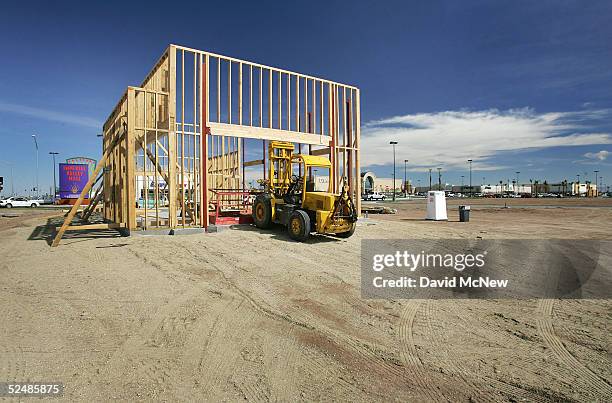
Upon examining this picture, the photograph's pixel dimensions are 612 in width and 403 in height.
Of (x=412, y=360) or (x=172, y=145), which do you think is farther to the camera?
(x=172, y=145)

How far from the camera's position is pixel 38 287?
598 centimetres

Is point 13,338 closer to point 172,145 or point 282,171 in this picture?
point 172,145

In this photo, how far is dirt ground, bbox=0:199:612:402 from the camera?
3.27 metres

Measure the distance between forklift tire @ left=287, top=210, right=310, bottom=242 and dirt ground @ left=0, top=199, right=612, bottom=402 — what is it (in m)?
2.67

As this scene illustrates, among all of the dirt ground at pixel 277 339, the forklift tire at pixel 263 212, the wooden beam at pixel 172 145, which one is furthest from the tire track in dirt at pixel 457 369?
the wooden beam at pixel 172 145

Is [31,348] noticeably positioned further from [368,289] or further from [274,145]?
[274,145]

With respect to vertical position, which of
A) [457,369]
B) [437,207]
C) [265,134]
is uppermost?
[265,134]

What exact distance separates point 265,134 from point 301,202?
12.4ft

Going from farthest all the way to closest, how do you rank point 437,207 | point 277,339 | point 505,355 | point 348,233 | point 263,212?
point 437,207 → point 263,212 → point 348,233 → point 277,339 → point 505,355

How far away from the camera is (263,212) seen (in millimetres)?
12039

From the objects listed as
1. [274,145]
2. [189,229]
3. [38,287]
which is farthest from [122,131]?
[38,287]

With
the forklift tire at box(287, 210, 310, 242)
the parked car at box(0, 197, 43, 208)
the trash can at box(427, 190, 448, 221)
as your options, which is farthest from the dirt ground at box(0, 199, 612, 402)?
the parked car at box(0, 197, 43, 208)

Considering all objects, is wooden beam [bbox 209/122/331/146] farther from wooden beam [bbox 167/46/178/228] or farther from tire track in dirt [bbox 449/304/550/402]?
tire track in dirt [bbox 449/304/550/402]

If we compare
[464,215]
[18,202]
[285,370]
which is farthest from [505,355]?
[18,202]
